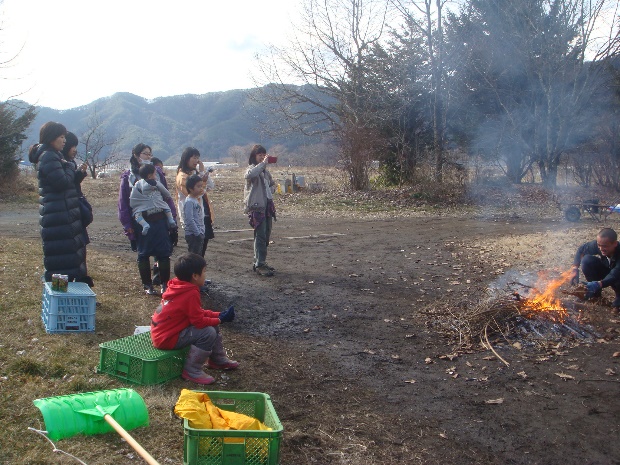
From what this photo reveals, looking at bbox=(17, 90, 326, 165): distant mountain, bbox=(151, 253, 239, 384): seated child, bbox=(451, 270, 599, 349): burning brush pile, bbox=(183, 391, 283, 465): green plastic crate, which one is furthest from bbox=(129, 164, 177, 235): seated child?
bbox=(17, 90, 326, 165): distant mountain

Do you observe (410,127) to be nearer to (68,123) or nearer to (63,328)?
(63,328)

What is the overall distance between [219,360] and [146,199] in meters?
2.66

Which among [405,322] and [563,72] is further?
[563,72]

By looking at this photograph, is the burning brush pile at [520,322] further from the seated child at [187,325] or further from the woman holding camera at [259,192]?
the woman holding camera at [259,192]

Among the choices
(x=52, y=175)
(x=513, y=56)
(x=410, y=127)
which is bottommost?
(x=52, y=175)

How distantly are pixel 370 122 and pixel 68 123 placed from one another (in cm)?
7773

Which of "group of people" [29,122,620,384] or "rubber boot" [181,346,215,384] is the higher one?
"group of people" [29,122,620,384]

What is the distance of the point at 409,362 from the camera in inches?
208

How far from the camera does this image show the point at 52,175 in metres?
5.96

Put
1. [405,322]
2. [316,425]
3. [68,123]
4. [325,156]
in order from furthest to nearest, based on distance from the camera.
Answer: [68,123] → [325,156] → [405,322] → [316,425]

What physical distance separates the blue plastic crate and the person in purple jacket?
51.7 inches

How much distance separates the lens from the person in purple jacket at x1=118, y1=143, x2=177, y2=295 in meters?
6.80

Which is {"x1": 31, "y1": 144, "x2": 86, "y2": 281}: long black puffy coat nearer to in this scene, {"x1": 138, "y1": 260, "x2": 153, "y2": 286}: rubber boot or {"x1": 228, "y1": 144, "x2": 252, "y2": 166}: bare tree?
{"x1": 138, "y1": 260, "x2": 153, "y2": 286}: rubber boot

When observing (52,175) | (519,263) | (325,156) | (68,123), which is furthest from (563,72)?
(68,123)
